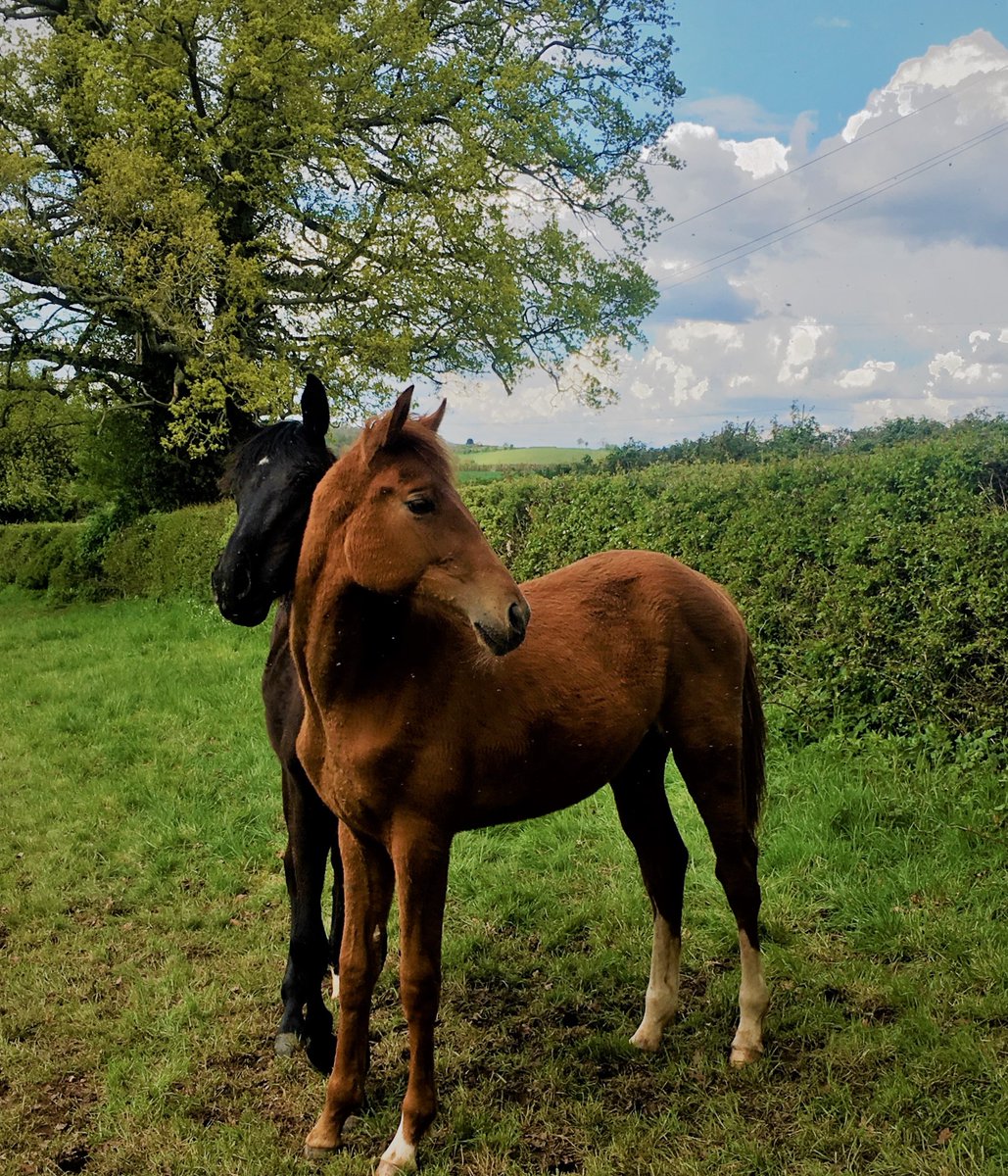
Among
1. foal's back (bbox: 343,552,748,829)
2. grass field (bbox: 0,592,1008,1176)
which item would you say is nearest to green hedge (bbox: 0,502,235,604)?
grass field (bbox: 0,592,1008,1176)

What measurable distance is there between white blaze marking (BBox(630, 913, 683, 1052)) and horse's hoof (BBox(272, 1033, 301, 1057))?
140cm

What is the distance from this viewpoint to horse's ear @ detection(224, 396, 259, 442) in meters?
3.74

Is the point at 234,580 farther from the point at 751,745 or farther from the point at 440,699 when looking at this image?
the point at 751,745

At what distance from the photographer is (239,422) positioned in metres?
3.86

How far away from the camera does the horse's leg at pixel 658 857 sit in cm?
347

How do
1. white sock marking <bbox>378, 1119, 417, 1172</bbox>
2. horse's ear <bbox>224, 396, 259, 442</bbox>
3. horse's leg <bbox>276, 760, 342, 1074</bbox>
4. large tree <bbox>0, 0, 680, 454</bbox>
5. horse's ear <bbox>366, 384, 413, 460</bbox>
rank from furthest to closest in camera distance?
1. large tree <bbox>0, 0, 680, 454</bbox>
2. horse's ear <bbox>224, 396, 259, 442</bbox>
3. horse's leg <bbox>276, 760, 342, 1074</bbox>
4. white sock marking <bbox>378, 1119, 417, 1172</bbox>
5. horse's ear <bbox>366, 384, 413, 460</bbox>

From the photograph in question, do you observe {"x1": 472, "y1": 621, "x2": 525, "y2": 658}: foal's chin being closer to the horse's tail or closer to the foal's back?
the foal's back

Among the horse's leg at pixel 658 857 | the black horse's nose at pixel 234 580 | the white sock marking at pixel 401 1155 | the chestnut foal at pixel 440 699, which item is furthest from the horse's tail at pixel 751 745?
the black horse's nose at pixel 234 580

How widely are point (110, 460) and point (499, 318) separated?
9.77m

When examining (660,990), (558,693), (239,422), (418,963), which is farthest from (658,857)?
(239,422)

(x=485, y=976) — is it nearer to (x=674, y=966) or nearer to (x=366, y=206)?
(x=674, y=966)

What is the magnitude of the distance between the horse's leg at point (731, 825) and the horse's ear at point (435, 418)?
1.47 meters

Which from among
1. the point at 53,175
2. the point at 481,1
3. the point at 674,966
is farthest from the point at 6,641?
the point at 481,1

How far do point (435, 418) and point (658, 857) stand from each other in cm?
205
